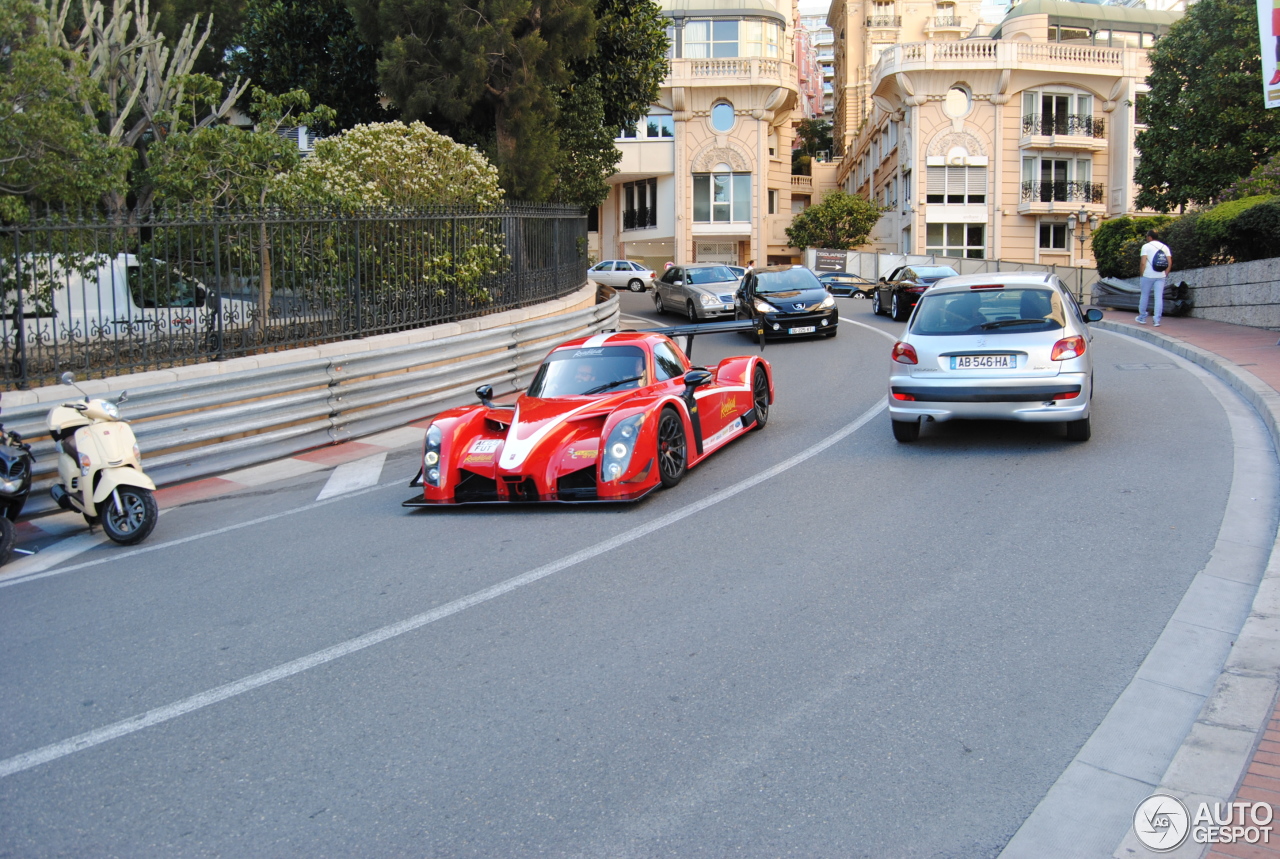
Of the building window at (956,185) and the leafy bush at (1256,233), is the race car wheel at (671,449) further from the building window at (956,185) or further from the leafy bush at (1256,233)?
the building window at (956,185)

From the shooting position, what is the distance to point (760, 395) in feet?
37.1

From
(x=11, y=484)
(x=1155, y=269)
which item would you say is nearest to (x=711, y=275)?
(x=1155, y=269)

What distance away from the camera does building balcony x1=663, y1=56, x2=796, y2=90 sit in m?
50.8

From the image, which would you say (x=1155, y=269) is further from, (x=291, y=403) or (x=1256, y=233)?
(x=291, y=403)

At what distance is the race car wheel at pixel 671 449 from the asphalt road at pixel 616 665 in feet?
0.59

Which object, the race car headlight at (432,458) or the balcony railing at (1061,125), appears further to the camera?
the balcony railing at (1061,125)

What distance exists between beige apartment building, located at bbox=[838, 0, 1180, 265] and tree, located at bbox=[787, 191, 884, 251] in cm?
215

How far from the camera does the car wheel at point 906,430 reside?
998 cm

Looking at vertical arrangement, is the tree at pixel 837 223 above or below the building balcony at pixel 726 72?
below

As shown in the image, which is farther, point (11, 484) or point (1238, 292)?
point (1238, 292)

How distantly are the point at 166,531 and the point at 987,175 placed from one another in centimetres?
4756

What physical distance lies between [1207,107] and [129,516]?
30.9 metres

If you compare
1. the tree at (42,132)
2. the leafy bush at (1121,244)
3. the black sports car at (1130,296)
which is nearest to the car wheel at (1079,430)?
the tree at (42,132)

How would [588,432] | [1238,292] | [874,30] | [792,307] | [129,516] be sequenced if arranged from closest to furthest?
[129,516]
[588,432]
[1238,292]
[792,307]
[874,30]
